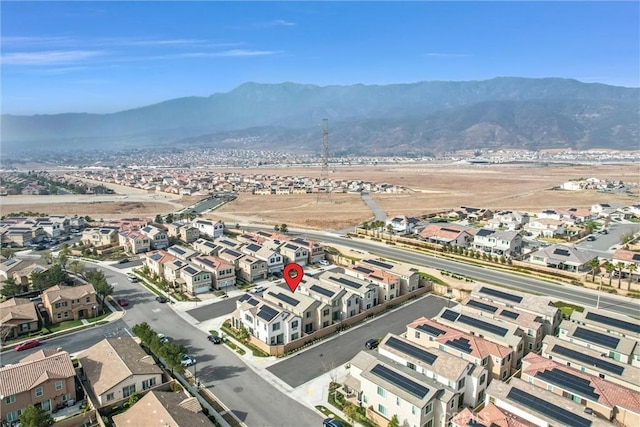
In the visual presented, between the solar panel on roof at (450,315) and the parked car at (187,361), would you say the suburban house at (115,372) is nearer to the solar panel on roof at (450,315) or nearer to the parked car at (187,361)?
the parked car at (187,361)

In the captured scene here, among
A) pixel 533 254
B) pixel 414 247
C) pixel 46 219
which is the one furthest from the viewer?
pixel 46 219

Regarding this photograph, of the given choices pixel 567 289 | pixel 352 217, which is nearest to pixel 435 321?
pixel 567 289

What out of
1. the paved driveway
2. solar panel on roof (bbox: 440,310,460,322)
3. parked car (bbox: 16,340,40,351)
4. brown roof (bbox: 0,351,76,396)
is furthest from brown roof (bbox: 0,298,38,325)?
solar panel on roof (bbox: 440,310,460,322)

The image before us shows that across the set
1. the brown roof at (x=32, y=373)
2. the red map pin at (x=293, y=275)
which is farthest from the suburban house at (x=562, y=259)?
the brown roof at (x=32, y=373)

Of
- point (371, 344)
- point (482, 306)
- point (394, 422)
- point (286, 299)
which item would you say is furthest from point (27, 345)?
point (482, 306)

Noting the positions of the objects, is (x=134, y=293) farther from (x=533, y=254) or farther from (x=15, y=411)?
(x=533, y=254)

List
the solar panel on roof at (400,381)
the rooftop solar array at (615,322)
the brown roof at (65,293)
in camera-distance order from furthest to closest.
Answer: the brown roof at (65,293)
the rooftop solar array at (615,322)
the solar panel on roof at (400,381)

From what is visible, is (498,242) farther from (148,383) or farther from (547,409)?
(148,383)
